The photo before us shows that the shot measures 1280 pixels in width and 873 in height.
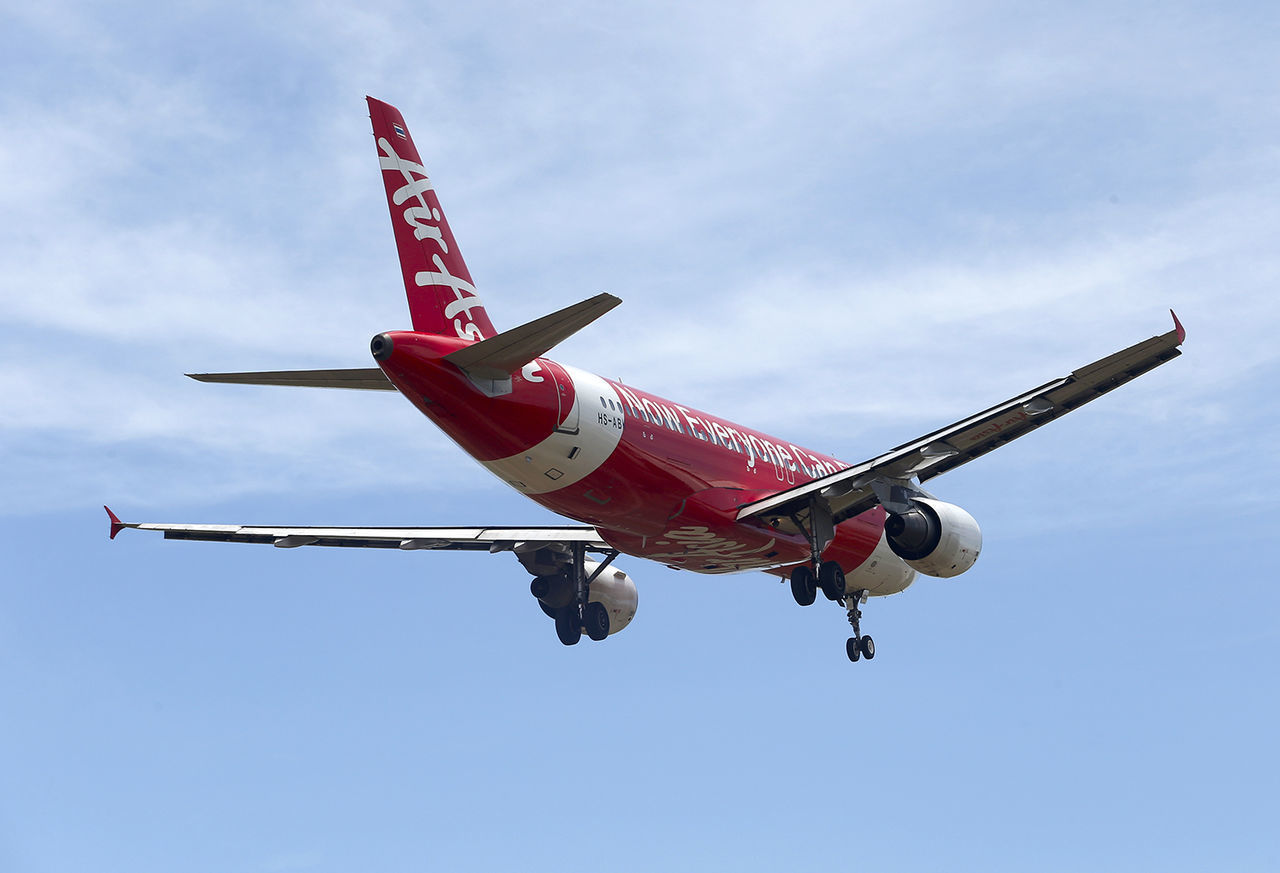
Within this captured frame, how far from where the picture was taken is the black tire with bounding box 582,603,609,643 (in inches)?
1356

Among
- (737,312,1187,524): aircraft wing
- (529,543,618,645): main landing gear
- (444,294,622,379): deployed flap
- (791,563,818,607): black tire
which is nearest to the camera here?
(444,294,622,379): deployed flap

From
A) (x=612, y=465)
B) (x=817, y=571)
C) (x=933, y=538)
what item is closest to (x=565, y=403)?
(x=612, y=465)

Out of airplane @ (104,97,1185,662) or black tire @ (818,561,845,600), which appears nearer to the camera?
airplane @ (104,97,1185,662)

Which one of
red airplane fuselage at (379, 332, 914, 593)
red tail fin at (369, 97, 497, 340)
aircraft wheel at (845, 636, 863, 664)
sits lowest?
aircraft wheel at (845, 636, 863, 664)

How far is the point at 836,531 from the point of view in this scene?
3519 cm

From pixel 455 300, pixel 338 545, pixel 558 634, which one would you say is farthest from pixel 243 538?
pixel 455 300

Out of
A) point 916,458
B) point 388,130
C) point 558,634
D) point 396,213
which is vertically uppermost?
point 388,130

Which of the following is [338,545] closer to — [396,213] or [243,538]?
[243,538]

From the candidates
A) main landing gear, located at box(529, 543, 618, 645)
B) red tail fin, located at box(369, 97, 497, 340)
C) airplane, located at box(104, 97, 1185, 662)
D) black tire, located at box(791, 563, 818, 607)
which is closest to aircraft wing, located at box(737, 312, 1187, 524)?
airplane, located at box(104, 97, 1185, 662)

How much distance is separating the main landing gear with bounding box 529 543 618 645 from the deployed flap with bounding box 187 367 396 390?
9.14 meters

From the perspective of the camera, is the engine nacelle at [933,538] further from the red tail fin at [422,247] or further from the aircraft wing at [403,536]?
the red tail fin at [422,247]

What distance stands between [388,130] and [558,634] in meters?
13.1

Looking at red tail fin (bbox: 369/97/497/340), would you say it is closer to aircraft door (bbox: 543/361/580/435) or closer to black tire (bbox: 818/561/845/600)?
aircraft door (bbox: 543/361/580/435)

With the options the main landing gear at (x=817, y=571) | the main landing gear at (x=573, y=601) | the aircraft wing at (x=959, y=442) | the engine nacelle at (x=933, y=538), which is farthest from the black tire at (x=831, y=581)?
the main landing gear at (x=573, y=601)
